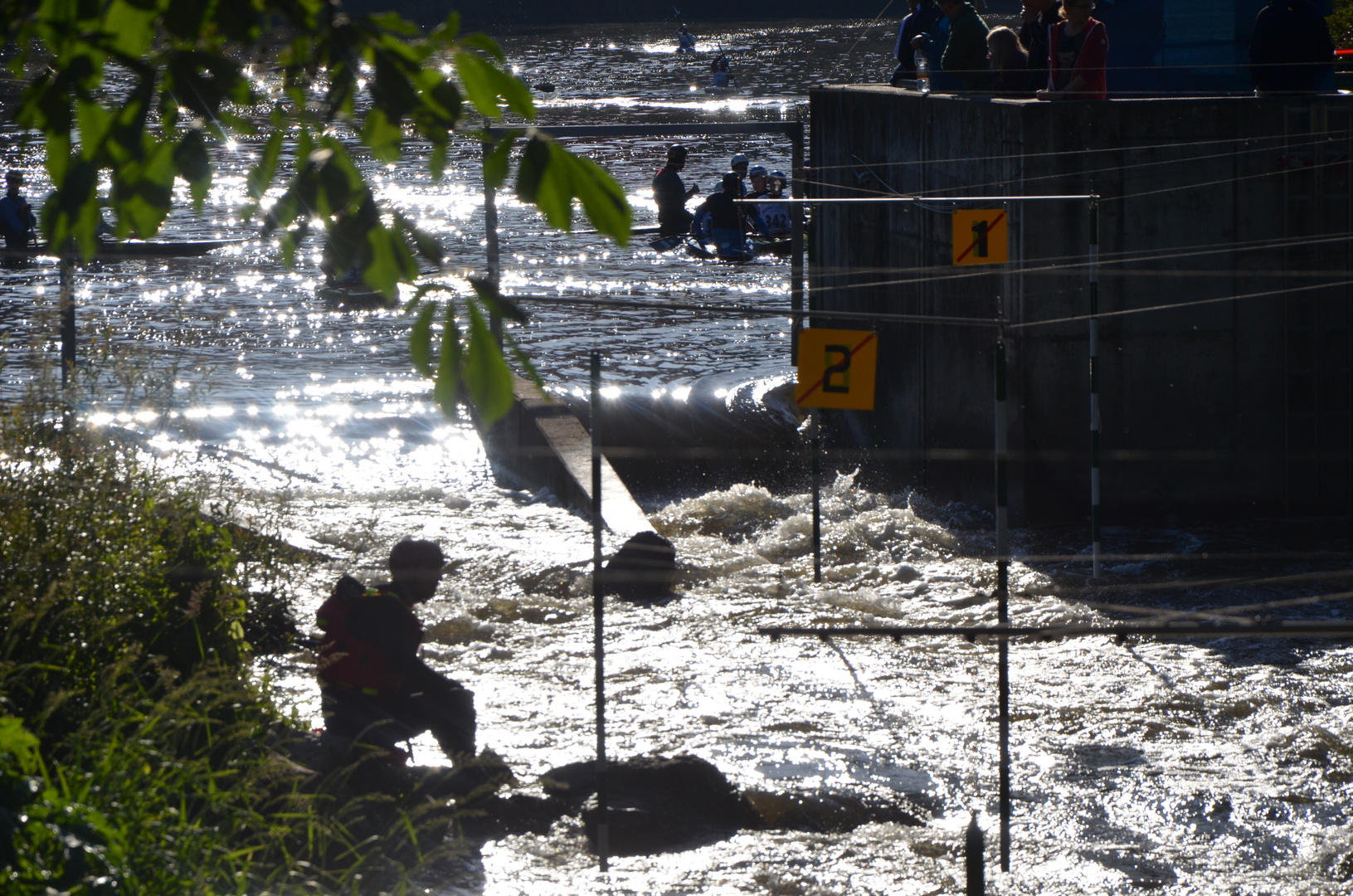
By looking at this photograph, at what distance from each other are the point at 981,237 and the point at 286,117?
326 inches

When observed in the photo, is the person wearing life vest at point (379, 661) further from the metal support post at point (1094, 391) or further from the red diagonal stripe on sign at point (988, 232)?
the red diagonal stripe on sign at point (988, 232)

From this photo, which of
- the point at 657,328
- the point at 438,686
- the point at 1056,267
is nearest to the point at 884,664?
the point at 438,686

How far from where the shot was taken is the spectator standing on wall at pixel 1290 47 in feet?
36.2

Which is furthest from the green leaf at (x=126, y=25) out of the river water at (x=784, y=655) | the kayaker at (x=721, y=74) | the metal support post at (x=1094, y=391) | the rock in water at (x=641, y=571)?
the kayaker at (x=721, y=74)

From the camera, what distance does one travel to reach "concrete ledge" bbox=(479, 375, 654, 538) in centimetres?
1169

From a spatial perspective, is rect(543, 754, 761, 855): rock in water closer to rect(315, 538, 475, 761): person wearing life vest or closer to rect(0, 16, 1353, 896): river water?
rect(0, 16, 1353, 896): river water

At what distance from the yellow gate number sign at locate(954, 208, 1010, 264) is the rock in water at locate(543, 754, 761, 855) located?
4898mm

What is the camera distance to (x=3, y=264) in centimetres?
2345

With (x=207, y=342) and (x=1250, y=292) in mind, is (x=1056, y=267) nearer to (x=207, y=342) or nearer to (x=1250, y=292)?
(x=1250, y=292)

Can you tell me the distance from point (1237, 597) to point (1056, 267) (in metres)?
2.77

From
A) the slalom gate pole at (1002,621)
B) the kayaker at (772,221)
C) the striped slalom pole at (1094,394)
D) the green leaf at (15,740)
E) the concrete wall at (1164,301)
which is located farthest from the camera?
the kayaker at (772,221)

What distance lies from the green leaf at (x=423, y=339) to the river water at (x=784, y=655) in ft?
0.40

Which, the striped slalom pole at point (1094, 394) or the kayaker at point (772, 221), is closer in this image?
the striped slalom pole at point (1094, 394)

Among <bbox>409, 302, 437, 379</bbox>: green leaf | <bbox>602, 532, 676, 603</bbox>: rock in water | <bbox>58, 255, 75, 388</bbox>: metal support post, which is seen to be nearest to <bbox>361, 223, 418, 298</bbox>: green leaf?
<bbox>409, 302, 437, 379</bbox>: green leaf
